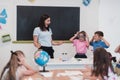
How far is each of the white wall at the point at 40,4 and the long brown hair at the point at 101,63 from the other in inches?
119

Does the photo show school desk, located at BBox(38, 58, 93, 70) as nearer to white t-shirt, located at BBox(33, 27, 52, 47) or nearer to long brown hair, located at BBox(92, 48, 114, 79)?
white t-shirt, located at BBox(33, 27, 52, 47)

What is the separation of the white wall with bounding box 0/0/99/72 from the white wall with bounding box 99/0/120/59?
0.46 feet

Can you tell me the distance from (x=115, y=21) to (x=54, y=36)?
4.88ft

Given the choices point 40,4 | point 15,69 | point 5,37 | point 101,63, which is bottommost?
point 15,69

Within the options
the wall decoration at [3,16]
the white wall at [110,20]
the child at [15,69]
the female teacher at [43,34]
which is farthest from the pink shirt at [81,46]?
the child at [15,69]

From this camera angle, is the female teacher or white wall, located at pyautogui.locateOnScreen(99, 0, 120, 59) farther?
white wall, located at pyautogui.locateOnScreen(99, 0, 120, 59)

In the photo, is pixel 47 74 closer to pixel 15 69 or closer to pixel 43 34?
pixel 15 69

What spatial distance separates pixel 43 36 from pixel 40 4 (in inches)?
49.1

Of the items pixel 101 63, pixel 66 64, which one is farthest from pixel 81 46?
pixel 101 63

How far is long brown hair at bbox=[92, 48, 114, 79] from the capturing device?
330 cm

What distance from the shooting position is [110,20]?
21.3 ft

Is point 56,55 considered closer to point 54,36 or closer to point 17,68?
point 54,36

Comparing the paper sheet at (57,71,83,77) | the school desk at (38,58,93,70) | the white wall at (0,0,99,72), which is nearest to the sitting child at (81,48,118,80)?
the paper sheet at (57,71,83,77)

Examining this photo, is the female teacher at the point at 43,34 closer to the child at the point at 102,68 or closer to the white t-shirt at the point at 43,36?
the white t-shirt at the point at 43,36
